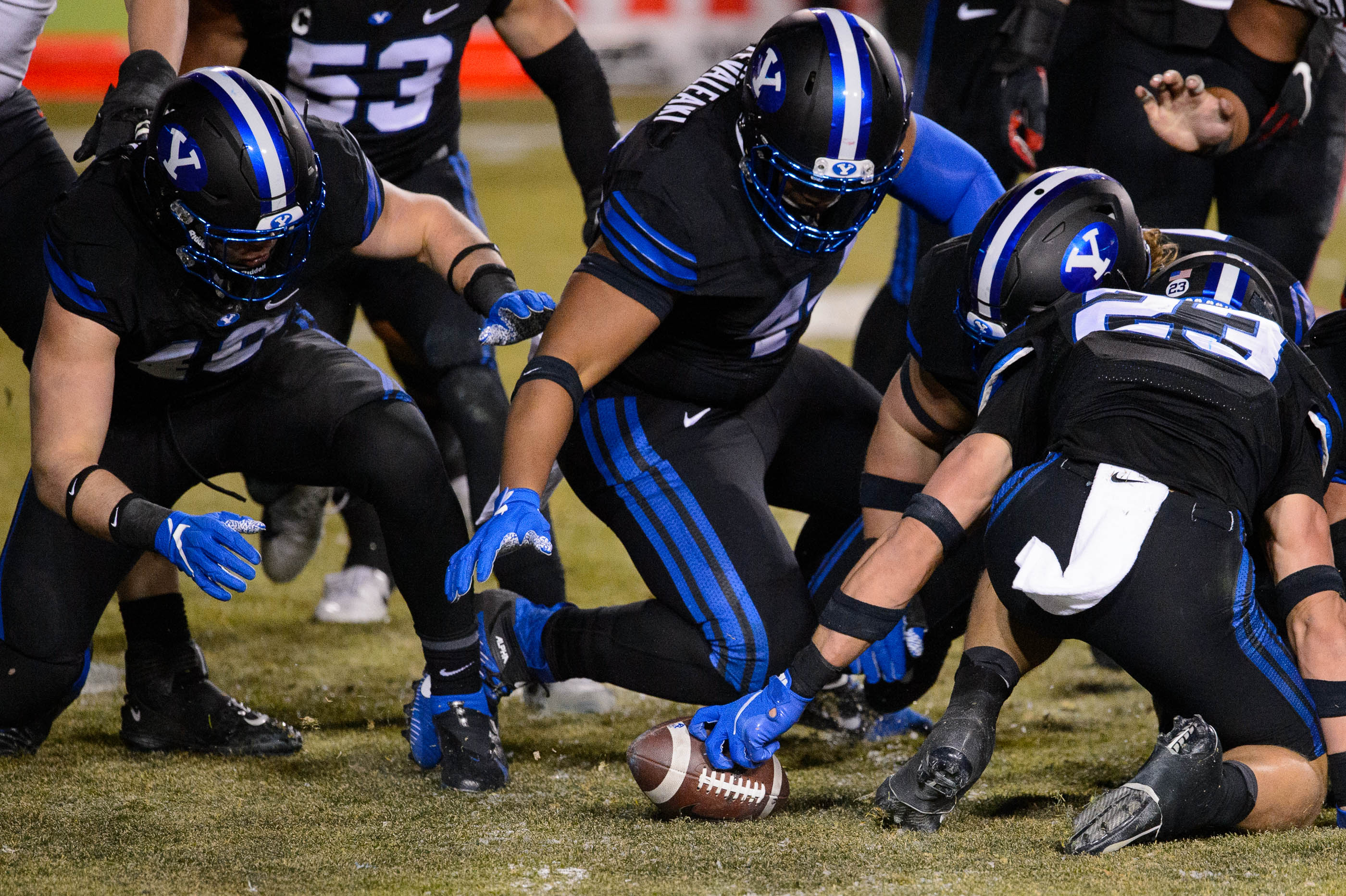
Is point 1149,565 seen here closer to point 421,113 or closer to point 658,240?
point 658,240

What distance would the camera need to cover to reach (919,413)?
307 centimetres

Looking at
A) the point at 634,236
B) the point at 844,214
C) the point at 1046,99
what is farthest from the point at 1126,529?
the point at 1046,99

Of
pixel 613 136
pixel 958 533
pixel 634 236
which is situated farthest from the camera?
pixel 613 136

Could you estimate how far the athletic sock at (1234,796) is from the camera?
229 cm

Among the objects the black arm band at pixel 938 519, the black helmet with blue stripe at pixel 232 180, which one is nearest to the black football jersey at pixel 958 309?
the black arm band at pixel 938 519

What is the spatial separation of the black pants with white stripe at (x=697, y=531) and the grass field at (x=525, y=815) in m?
0.25

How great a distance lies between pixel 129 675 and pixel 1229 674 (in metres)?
2.21

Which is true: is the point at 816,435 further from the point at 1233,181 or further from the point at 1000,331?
the point at 1233,181

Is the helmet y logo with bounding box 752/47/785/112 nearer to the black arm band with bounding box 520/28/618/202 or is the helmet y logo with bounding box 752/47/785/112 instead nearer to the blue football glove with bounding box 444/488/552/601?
the blue football glove with bounding box 444/488/552/601

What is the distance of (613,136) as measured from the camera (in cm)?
381

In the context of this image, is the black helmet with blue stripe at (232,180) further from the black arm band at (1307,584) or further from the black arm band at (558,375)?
the black arm band at (1307,584)

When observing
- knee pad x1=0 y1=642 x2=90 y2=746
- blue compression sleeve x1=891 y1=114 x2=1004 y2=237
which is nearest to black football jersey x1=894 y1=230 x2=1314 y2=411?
blue compression sleeve x1=891 y1=114 x2=1004 y2=237

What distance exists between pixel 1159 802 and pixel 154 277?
198 centimetres

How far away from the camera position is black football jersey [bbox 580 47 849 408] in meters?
2.80
